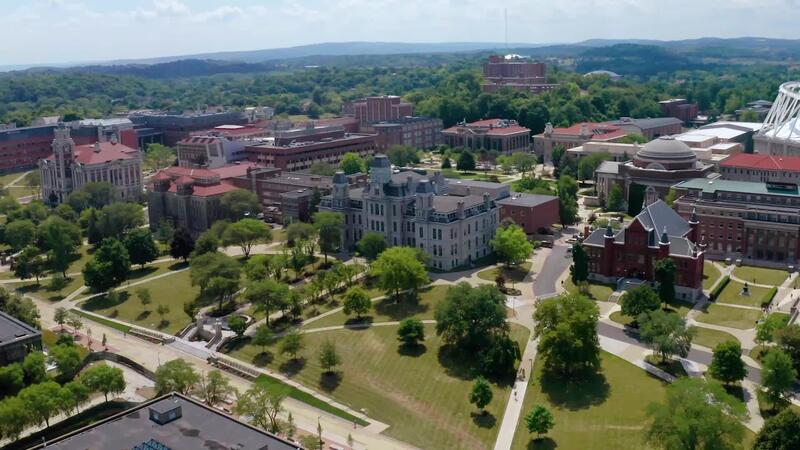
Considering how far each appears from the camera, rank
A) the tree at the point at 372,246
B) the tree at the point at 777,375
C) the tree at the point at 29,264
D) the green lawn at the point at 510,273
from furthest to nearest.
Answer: the tree at the point at 29,264, the tree at the point at 372,246, the green lawn at the point at 510,273, the tree at the point at 777,375

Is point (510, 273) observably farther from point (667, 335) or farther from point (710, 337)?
point (667, 335)

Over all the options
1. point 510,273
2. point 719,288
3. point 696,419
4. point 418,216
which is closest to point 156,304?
point 418,216

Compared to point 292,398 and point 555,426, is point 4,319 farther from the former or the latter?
point 555,426

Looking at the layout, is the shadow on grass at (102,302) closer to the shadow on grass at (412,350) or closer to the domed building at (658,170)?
the shadow on grass at (412,350)

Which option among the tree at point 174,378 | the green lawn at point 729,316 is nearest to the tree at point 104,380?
the tree at point 174,378

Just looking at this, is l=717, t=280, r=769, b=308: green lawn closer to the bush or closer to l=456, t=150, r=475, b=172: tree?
the bush

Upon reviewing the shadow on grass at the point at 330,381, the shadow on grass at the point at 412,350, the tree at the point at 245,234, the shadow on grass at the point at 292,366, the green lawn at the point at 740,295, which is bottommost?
the shadow on grass at the point at 330,381
